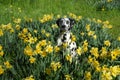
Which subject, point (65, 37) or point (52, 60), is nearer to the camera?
point (52, 60)

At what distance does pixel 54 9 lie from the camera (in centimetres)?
1080

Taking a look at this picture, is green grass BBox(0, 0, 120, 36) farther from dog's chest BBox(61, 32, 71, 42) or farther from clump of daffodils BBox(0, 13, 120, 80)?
dog's chest BBox(61, 32, 71, 42)

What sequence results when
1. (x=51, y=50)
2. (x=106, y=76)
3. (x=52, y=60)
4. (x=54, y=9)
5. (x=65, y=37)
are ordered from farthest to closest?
(x=54, y=9)
(x=65, y=37)
(x=52, y=60)
(x=51, y=50)
(x=106, y=76)

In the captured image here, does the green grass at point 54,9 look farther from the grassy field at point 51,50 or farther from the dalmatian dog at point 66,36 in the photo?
the dalmatian dog at point 66,36

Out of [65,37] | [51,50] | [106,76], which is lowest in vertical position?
[106,76]

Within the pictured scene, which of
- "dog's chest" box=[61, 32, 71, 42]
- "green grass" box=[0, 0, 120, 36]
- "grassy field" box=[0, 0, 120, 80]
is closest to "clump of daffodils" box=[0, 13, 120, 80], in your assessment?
"grassy field" box=[0, 0, 120, 80]

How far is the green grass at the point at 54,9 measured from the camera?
1018 centimetres

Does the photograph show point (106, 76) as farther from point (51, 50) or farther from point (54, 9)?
point (54, 9)

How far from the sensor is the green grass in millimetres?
10180

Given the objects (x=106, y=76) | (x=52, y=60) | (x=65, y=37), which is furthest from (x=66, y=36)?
(x=106, y=76)

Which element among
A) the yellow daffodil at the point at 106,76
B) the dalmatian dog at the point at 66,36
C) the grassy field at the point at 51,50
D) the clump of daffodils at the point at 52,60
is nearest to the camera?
the yellow daffodil at the point at 106,76

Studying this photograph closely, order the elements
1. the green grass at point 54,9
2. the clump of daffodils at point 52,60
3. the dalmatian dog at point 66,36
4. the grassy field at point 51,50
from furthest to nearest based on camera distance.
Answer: the green grass at point 54,9 < the dalmatian dog at point 66,36 < the grassy field at point 51,50 < the clump of daffodils at point 52,60

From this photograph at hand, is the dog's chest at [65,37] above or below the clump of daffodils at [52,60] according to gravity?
above

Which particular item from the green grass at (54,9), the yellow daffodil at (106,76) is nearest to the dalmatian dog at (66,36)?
the yellow daffodil at (106,76)
